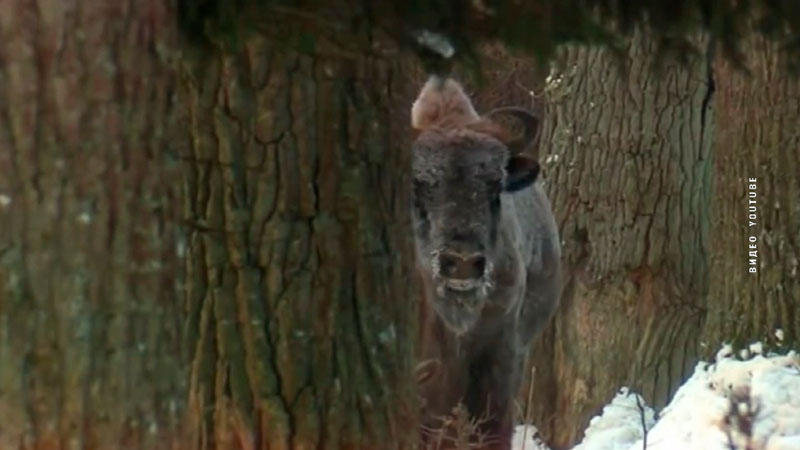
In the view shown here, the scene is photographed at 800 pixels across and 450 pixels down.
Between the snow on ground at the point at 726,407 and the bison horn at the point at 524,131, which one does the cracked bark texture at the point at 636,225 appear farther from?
the bison horn at the point at 524,131

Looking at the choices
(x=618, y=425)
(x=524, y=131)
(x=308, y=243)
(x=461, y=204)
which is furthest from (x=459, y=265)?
(x=618, y=425)

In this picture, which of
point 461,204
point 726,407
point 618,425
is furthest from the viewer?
point 618,425

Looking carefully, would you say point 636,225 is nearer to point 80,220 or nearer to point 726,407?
point 726,407

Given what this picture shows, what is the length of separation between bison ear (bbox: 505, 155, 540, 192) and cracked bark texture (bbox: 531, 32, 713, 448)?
2.32m

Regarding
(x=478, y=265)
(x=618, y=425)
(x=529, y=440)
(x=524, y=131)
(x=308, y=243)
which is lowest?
(x=529, y=440)

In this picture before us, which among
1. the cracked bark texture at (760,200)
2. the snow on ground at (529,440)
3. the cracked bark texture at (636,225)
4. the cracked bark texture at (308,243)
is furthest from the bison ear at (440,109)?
the cracked bark texture at (308,243)

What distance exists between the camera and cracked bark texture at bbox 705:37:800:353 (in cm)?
882

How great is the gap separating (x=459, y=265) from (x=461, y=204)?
1.26 feet

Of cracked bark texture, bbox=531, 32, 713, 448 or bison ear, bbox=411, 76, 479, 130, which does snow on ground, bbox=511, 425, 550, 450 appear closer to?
cracked bark texture, bbox=531, 32, 713, 448

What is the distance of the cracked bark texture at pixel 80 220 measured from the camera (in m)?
3.74

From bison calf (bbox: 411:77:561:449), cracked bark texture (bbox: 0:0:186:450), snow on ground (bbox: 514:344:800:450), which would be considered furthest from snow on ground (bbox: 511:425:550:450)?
cracked bark texture (bbox: 0:0:186:450)

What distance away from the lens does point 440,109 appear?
939cm

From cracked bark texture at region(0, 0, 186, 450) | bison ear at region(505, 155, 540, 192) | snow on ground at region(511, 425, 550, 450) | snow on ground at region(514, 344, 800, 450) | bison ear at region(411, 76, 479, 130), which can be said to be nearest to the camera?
cracked bark texture at region(0, 0, 186, 450)

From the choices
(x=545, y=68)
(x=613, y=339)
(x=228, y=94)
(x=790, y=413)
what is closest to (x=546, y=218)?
(x=613, y=339)
